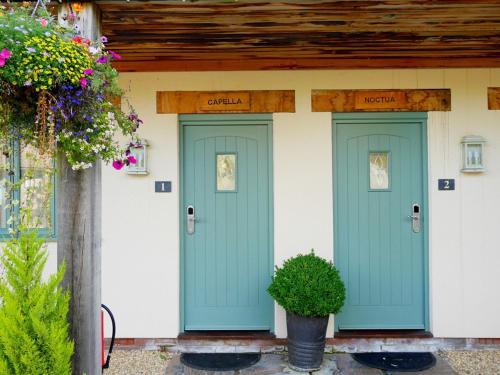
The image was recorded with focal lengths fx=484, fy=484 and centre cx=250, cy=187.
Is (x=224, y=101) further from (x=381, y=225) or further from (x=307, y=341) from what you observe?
(x=307, y=341)

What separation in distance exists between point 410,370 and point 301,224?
4.79ft

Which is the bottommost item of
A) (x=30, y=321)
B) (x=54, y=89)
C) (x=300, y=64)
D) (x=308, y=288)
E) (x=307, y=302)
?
(x=307, y=302)

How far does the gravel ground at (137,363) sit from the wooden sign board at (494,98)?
3.59 m

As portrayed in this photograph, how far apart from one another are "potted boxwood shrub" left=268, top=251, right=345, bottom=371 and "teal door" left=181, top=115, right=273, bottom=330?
499mm

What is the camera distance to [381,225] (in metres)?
4.36

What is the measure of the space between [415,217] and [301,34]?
1.95 meters

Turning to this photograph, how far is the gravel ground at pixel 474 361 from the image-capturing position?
3.81 metres

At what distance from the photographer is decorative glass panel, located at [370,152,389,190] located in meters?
4.38

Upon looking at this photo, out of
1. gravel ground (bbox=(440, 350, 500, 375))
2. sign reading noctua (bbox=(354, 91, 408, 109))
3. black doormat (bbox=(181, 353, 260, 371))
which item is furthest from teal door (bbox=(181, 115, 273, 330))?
gravel ground (bbox=(440, 350, 500, 375))

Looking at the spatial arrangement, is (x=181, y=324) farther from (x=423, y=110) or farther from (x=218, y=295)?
(x=423, y=110)

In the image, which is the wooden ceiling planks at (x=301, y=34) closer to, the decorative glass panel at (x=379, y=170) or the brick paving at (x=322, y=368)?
the decorative glass panel at (x=379, y=170)

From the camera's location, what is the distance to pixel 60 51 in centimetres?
222

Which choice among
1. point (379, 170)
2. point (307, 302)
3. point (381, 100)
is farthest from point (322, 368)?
point (381, 100)

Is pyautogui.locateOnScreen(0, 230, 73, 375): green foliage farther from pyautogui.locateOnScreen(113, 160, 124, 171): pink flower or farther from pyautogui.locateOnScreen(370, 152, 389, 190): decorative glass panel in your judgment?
pyautogui.locateOnScreen(370, 152, 389, 190): decorative glass panel
